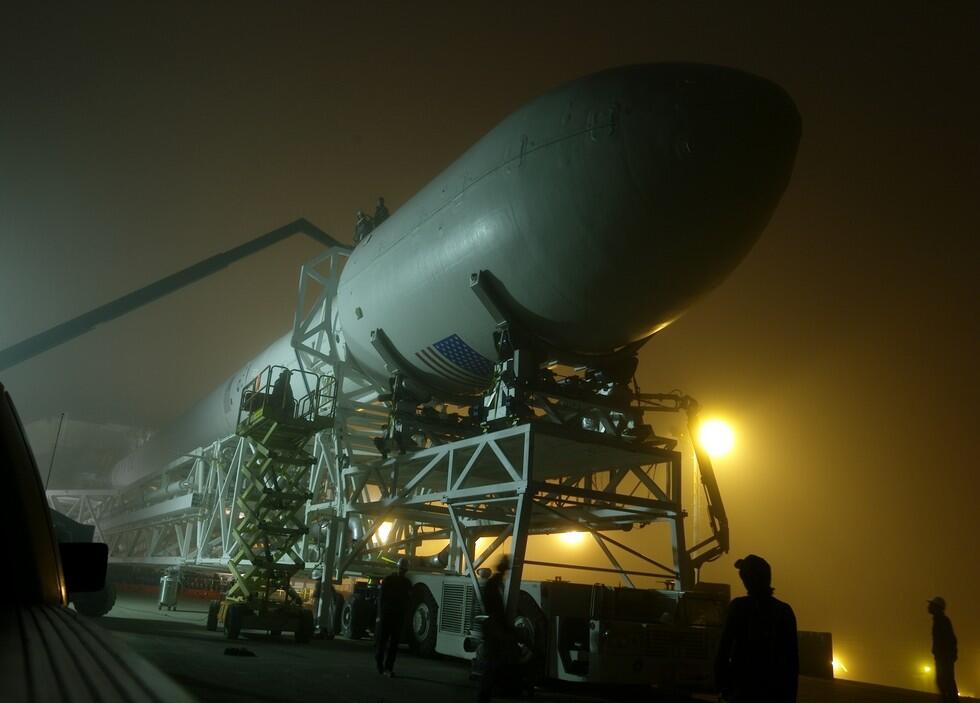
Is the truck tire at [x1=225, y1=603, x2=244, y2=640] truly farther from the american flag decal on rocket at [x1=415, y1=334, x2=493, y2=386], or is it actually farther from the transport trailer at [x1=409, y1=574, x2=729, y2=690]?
the american flag decal on rocket at [x1=415, y1=334, x2=493, y2=386]

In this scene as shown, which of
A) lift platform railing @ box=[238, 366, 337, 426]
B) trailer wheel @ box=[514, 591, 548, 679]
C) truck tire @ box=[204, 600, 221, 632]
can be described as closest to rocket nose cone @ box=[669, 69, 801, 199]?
trailer wheel @ box=[514, 591, 548, 679]

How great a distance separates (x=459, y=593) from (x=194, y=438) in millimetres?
17269

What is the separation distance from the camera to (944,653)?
30.6 feet

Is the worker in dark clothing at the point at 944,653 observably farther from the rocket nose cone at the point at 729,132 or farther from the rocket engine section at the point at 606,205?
the rocket nose cone at the point at 729,132

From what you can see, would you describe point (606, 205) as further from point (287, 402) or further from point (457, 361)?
point (287, 402)

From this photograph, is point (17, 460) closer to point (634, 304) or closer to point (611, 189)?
point (611, 189)

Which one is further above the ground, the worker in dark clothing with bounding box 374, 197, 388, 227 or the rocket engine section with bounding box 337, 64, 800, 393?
the worker in dark clothing with bounding box 374, 197, 388, 227

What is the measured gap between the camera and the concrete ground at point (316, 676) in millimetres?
7047

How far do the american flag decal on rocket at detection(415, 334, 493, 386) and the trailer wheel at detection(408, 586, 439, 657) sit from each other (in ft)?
11.3

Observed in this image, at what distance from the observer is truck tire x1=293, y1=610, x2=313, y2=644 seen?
12234mm

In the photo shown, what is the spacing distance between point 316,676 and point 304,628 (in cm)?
435

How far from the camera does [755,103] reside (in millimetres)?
8336

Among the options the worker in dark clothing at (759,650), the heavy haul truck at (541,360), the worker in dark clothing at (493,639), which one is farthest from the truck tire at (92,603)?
the worker in dark clothing at (759,650)

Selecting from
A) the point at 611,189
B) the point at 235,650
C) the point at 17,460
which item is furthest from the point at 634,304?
the point at 17,460
